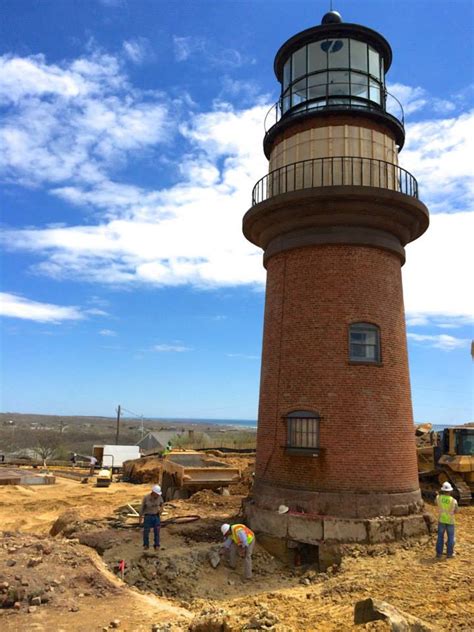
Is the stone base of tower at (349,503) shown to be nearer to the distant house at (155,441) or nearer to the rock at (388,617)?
the rock at (388,617)

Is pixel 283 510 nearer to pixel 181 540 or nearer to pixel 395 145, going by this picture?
pixel 181 540

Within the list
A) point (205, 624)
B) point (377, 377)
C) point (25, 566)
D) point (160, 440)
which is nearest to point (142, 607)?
point (205, 624)

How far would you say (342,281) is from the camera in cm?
1391

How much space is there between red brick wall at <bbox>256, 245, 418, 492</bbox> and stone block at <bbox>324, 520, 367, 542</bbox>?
0.79m

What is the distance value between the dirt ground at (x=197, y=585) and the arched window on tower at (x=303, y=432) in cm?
245

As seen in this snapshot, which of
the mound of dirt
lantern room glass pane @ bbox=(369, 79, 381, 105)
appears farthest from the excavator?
the mound of dirt

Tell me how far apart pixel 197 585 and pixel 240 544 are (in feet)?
4.16

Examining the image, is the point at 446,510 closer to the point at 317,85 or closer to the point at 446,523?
the point at 446,523

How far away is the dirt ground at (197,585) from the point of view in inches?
329

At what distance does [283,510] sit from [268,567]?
132 cm

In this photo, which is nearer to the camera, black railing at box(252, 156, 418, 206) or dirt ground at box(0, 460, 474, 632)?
dirt ground at box(0, 460, 474, 632)

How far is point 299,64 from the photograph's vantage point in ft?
49.3

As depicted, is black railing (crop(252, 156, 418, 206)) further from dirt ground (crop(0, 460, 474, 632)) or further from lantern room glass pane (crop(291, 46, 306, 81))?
dirt ground (crop(0, 460, 474, 632))

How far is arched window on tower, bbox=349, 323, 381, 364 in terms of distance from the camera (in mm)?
13695
